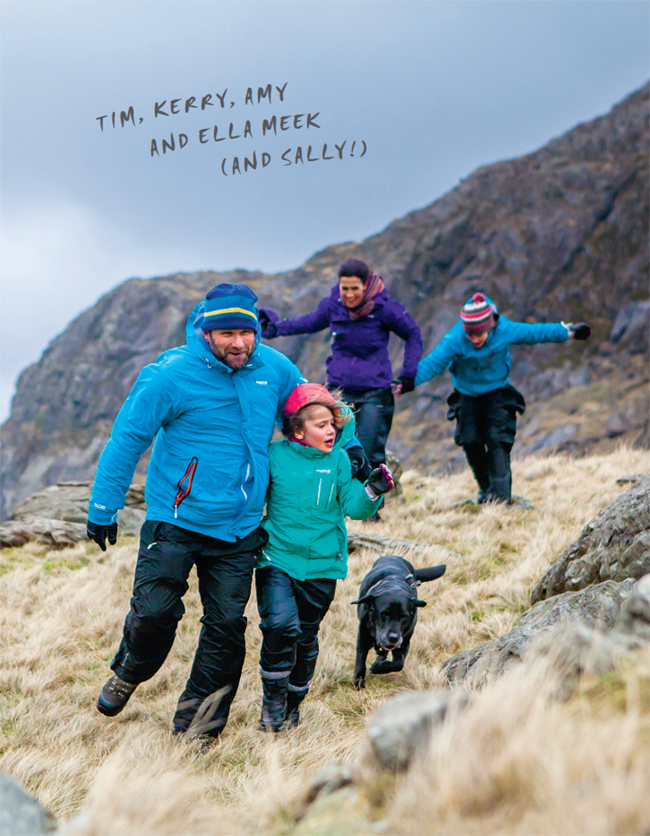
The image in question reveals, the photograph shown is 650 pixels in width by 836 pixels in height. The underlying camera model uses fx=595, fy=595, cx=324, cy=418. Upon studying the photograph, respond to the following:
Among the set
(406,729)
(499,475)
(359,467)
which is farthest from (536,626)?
(499,475)

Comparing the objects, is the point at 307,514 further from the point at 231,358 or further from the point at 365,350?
the point at 365,350

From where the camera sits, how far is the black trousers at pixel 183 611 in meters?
3.47

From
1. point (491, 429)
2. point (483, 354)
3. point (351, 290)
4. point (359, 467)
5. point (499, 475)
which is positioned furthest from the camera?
point (499, 475)

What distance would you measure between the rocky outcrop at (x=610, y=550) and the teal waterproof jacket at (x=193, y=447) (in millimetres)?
2325

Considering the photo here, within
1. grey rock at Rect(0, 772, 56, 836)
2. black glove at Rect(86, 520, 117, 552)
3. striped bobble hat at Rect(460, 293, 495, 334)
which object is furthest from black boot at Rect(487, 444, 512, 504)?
grey rock at Rect(0, 772, 56, 836)

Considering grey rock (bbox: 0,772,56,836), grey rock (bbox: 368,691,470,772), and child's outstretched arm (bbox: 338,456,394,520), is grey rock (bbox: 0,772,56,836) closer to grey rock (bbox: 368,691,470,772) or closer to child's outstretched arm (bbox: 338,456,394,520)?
grey rock (bbox: 368,691,470,772)

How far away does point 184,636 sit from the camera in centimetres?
515

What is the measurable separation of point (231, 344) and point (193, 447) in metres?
0.66

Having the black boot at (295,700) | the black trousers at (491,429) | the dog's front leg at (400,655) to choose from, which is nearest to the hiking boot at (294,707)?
the black boot at (295,700)

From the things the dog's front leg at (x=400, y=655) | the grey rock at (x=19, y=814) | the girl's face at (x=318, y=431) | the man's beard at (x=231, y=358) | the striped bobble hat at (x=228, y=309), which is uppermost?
the striped bobble hat at (x=228, y=309)

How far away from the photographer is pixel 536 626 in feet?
11.4

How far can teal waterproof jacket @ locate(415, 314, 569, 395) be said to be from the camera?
7.39m

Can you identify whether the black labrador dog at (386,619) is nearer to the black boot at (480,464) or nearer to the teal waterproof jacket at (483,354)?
the teal waterproof jacket at (483,354)

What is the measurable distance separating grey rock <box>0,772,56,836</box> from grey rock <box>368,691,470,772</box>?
98cm
